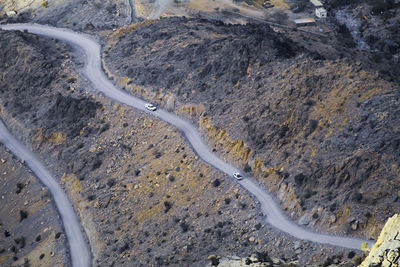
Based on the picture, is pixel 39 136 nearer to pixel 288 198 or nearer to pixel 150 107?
pixel 150 107

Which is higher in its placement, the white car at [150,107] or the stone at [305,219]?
the stone at [305,219]

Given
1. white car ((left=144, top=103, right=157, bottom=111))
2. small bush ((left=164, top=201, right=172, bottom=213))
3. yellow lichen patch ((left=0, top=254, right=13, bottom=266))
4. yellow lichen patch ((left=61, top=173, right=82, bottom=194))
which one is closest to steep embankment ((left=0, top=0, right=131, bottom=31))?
white car ((left=144, top=103, right=157, bottom=111))

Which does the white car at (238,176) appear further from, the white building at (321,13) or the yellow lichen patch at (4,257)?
the white building at (321,13)

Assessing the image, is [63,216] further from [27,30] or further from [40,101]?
[27,30]

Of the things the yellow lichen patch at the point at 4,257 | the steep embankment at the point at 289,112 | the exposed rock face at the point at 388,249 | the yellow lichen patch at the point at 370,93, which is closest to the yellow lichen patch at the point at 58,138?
the steep embankment at the point at 289,112

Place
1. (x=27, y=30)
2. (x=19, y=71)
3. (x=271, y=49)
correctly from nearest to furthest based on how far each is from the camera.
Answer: (x=271, y=49) → (x=19, y=71) → (x=27, y=30)

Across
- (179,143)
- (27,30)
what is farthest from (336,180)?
(27,30)
